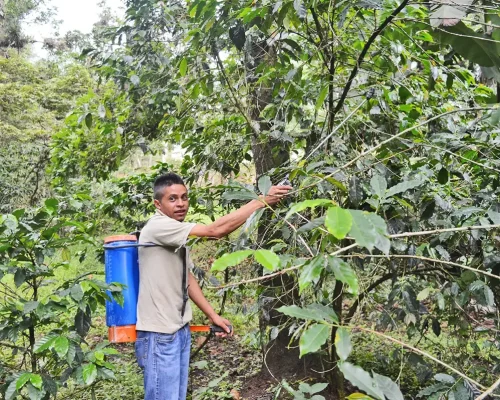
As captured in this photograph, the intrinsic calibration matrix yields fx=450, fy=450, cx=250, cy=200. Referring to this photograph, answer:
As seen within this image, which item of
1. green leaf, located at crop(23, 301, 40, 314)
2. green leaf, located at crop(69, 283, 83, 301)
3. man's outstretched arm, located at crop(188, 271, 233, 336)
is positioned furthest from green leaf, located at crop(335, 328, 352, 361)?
man's outstretched arm, located at crop(188, 271, 233, 336)

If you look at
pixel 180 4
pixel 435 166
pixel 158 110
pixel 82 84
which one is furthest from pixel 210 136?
pixel 82 84

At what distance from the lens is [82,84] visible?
11664 mm

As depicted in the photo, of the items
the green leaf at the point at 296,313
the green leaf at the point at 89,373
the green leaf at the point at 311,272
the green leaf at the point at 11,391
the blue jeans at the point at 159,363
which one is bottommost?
the blue jeans at the point at 159,363

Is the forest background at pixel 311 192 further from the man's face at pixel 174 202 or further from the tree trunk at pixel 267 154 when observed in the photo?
the man's face at pixel 174 202

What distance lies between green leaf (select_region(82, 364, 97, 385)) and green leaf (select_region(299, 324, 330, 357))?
1.12 m

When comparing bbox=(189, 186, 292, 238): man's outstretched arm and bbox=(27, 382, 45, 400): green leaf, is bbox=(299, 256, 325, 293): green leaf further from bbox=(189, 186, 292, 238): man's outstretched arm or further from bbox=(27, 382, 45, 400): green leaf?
bbox=(27, 382, 45, 400): green leaf

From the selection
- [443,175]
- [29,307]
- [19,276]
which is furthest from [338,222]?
[19,276]

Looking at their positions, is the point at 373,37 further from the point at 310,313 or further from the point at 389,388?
the point at 389,388

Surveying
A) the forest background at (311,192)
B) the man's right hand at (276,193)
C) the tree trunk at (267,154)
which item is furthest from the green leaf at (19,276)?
the tree trunk at (267,154)

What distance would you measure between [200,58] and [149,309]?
1.62 meters

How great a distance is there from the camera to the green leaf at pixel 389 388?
0.87 metres

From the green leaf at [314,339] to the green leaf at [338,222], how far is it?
0.21 meters

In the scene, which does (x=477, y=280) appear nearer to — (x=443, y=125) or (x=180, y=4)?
(x=443, y=125)

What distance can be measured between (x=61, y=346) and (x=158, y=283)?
0.73 metres
